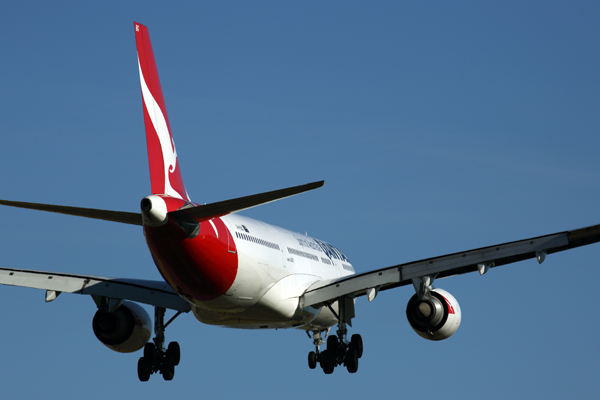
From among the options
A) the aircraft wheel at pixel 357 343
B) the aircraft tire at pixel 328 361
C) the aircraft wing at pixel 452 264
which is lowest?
the aircraft tire at pixel 328 361

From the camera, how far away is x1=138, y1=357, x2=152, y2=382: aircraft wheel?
27531 millimetres

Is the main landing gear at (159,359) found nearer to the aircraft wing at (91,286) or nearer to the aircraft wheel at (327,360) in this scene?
the aircraft wing at (91,286)

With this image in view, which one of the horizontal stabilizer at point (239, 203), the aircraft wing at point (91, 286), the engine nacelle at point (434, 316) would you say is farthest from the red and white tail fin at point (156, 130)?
the engine nacelle at point (434, 316)

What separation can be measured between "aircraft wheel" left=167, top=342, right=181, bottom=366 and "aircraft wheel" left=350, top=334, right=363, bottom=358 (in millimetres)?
5683

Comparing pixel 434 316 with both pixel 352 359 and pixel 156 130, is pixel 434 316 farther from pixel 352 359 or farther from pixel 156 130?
pixel 156 130

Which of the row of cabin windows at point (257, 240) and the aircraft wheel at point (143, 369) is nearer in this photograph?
the row of cabin windows at point (257, 240)

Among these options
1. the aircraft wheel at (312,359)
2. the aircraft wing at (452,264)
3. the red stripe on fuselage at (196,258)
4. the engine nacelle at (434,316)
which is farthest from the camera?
the aircraft wheel at (312,359)

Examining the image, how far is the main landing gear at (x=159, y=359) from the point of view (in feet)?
90.6

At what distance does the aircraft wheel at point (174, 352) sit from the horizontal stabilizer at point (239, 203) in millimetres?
8465

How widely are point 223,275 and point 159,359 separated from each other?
6.16 metres

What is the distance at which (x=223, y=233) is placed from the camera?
23234 millimetres

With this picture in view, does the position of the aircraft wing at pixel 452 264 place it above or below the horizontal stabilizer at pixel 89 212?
above

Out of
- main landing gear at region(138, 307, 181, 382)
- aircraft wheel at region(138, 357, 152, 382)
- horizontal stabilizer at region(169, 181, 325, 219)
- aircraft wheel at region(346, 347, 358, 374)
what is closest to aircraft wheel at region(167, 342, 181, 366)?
main landing gear at region(138, 307, 181, 382)

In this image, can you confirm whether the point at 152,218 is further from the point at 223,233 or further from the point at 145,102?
the point at 145,102
